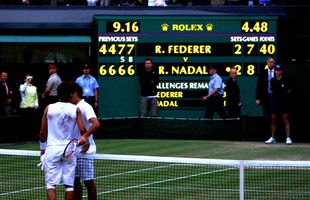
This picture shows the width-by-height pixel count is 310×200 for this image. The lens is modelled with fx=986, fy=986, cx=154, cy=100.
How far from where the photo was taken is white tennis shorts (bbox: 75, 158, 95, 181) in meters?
12.9

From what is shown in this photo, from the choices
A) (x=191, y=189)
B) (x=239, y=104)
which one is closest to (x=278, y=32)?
(x=239, y=104)

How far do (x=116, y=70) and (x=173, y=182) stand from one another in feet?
40.2

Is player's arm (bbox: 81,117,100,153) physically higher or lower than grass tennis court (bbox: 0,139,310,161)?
higher

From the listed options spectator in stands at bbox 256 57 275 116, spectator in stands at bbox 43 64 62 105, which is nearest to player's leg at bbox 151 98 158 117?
spectator in stands at bbox 43 64 62 105

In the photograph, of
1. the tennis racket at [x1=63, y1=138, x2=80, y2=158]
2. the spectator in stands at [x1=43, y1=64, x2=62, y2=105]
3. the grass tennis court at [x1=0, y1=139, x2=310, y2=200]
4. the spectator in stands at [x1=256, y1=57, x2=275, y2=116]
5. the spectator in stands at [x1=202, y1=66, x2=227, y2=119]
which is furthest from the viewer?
the spectator in stands at [x1=202, y1=66, x2=227, y2=119]

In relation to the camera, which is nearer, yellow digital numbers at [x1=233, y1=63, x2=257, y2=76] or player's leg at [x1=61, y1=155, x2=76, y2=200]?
player's leg at [x1=61, y1=155, x2=76, y2=200]

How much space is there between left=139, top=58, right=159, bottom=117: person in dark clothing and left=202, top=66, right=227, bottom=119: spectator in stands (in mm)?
1374

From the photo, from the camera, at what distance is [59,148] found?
12.4 metres

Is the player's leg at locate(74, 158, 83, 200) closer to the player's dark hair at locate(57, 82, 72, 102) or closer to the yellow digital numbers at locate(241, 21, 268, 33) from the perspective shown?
the player's dark hair at locate(57, 82, 72, 102)

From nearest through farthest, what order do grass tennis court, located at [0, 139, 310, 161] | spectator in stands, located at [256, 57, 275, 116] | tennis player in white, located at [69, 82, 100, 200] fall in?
1. tennis player in white, located at [69, 82, 100, 200]
2. grass tennis court, located at [0, 139, 310, 161]
3. spectator in stands, located at [256, 57, 275, 116]

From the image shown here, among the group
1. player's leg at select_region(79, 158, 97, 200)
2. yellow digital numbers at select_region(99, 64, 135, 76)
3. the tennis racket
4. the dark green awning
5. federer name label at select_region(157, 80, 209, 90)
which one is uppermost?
the dark green awning

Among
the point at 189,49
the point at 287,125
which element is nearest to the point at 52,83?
the point at 189,49

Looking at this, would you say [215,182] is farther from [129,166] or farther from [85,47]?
[85,47]

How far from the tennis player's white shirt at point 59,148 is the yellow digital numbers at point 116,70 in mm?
15628
